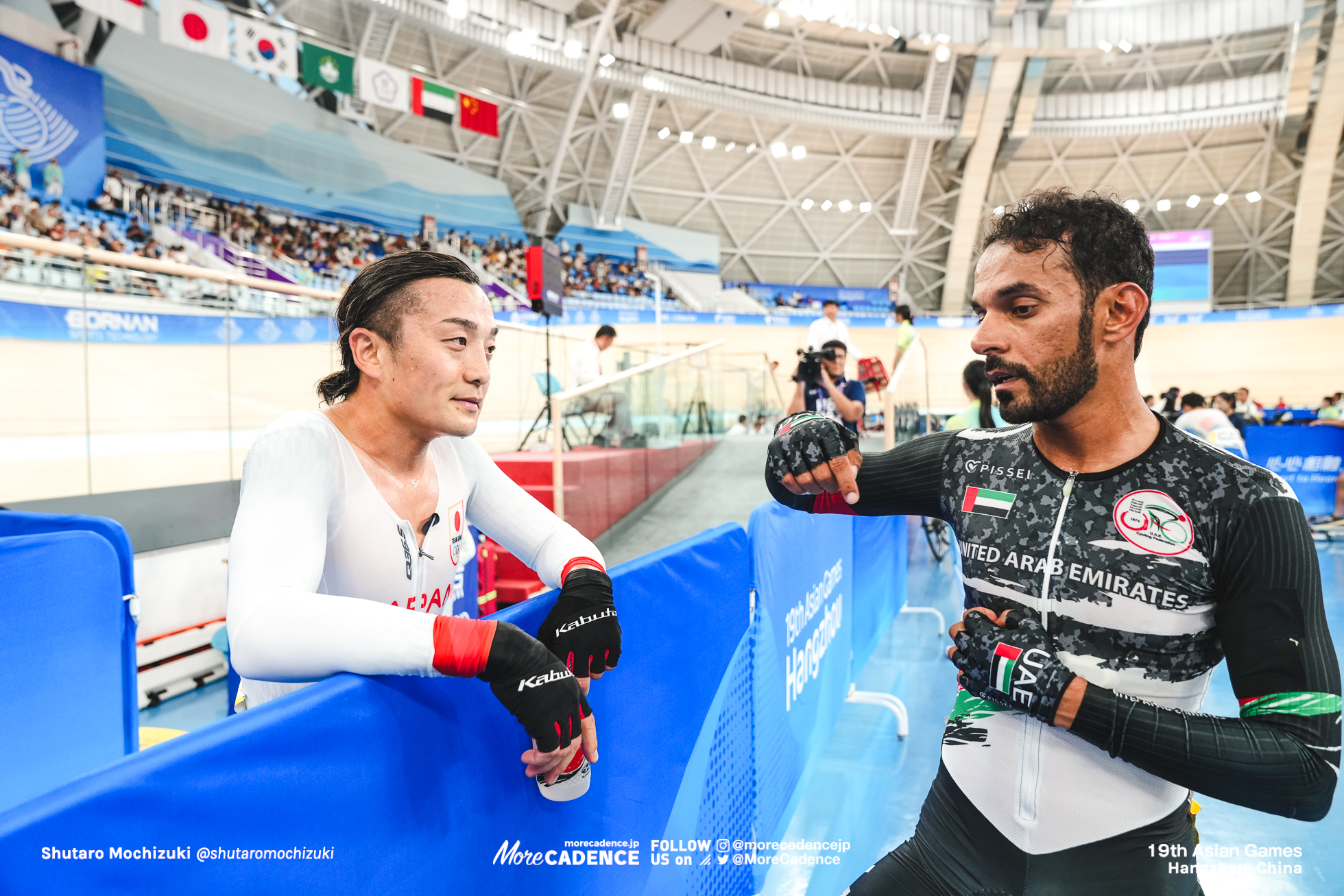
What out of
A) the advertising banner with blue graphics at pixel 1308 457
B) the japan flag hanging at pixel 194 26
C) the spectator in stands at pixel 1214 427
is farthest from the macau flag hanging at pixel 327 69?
the advertising banner with blue graphics at pixel 1308 457

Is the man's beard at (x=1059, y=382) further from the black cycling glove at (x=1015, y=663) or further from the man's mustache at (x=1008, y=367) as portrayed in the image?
the black cycling glove at (x=1015, y=663)

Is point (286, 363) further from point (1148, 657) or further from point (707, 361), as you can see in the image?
point (1148, 657)

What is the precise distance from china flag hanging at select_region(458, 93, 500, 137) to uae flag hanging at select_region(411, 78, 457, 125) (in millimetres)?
227

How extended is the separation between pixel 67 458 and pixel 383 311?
444 centimetres

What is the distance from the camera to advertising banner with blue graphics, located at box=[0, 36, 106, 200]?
11.1 metres

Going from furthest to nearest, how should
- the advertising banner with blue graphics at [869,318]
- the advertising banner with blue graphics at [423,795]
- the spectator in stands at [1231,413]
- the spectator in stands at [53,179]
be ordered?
the advertising banner with blue graphics at [869,318]
the spectator in stands at [53,179]
the spectator in stands at [1231,413]
the advertising banner with blue graphics at [423,795]

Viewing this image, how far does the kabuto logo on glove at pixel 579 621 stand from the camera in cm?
121

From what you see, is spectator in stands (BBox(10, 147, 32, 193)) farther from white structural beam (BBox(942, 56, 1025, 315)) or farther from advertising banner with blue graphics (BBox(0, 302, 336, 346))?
white structural beam (BBox(942, 56, 1025, 315))

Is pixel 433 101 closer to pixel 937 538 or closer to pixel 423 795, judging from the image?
pixel 937 538

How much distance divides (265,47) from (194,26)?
1.08 meters

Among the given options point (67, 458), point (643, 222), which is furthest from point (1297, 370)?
point (67, 458)

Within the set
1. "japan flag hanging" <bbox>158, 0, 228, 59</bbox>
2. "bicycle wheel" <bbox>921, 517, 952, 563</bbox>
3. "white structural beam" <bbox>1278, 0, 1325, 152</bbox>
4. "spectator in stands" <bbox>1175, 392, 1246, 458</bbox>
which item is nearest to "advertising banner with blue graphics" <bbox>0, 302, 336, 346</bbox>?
"bicycle wheel" <bbox>921, 517, 952, 563</bbox>

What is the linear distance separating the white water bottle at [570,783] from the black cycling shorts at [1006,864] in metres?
0.60

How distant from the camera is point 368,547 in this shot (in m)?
1.33
